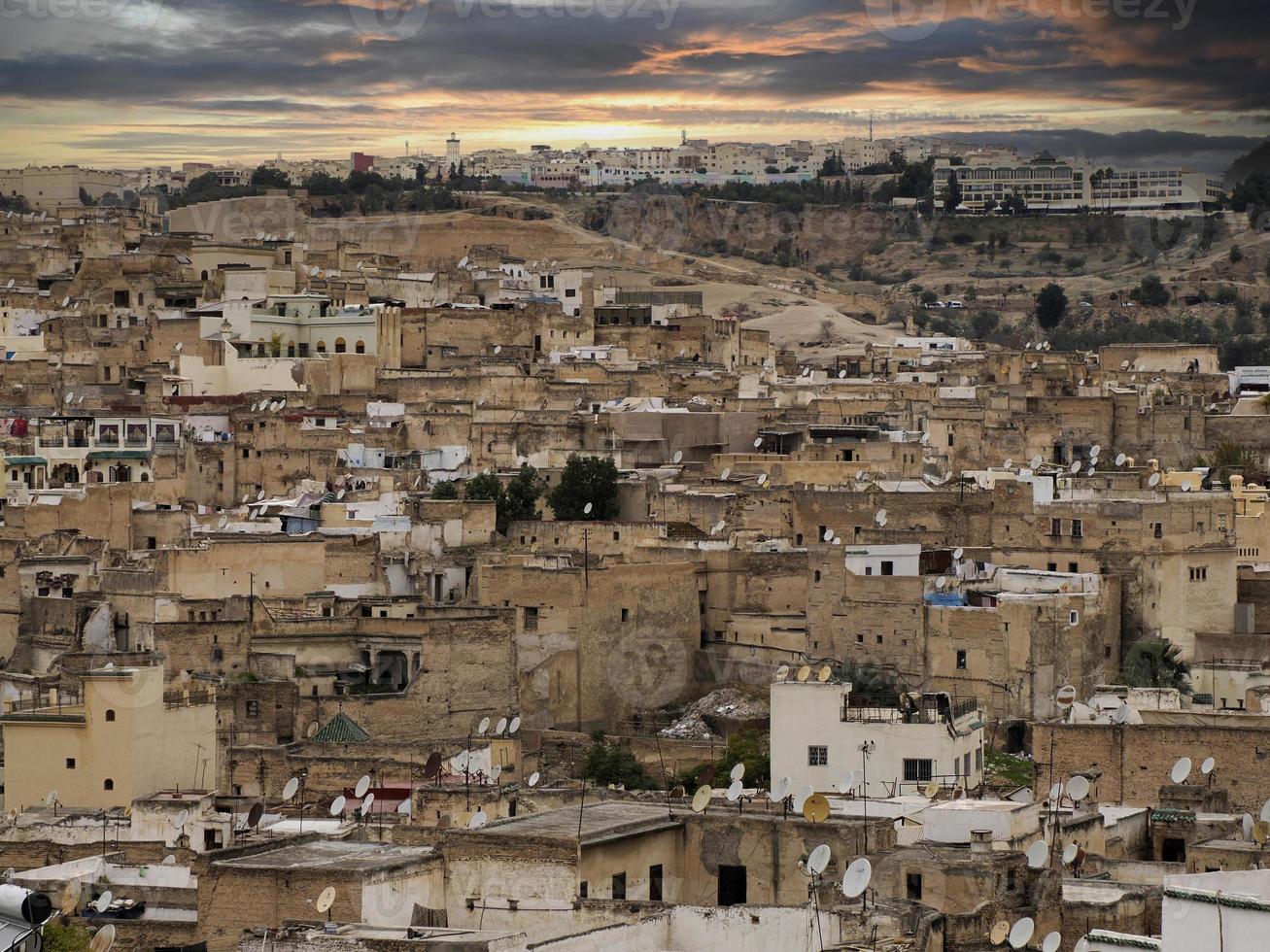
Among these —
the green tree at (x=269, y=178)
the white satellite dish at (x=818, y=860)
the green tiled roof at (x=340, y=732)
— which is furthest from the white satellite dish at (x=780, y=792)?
the green tree at (x=269, y=178)

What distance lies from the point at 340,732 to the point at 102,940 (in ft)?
33.3

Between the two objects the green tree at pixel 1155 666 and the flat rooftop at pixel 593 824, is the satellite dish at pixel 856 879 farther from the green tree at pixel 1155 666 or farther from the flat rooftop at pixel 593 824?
the green tree at pixel 1155 666

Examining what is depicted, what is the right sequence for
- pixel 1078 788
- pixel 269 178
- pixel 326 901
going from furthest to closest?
pixel 269 178 < pixel 1078 788 < pixel 326 901

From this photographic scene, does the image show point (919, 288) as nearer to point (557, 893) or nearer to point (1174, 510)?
point (1174, 510)

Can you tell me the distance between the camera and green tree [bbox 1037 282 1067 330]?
2995 inches

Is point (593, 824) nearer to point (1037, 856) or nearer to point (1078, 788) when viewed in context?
point (1037, 856)

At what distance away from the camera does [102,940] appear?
15.8 meters

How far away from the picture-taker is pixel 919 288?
285 feet

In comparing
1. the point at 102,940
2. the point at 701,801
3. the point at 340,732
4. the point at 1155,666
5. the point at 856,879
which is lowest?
the point at 340,732

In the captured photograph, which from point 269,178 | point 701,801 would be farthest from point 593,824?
point 269,178

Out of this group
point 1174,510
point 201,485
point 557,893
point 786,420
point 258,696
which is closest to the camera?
point 557,893

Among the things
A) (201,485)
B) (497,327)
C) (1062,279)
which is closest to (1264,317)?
(1062,279)

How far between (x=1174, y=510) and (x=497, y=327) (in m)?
19.0

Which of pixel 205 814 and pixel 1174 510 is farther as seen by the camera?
pixel 1174 510
